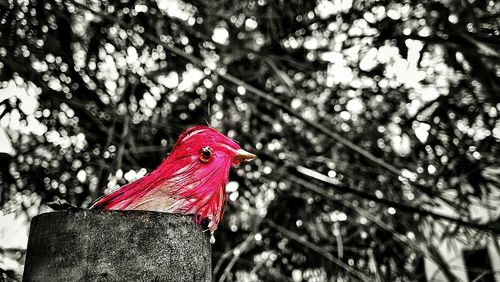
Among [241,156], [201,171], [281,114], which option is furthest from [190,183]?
[281,114]

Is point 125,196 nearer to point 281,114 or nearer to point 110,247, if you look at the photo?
point 110,247

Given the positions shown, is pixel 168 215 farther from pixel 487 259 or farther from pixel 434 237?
pixel 487 259

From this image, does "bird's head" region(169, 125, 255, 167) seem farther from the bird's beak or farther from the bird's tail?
the bird's tail

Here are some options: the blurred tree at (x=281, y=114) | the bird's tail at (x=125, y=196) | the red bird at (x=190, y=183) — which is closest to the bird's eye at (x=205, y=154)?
the red bird at (x=190, y=183)

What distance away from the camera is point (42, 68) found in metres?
2.34

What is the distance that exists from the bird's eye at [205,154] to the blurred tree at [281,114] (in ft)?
3.76

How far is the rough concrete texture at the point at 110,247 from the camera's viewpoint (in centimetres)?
95

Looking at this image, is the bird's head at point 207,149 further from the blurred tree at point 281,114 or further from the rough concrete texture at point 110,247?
the blurred tree at point 281,114

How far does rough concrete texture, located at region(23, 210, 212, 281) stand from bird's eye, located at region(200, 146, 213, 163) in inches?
7.7

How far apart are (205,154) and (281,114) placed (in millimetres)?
2226

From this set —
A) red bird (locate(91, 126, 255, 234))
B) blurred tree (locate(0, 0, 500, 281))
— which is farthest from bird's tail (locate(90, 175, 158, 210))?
blurred tree (locate(0, 0, 500, 281))

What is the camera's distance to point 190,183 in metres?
1.13

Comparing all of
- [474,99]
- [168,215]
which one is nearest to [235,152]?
[168,215]

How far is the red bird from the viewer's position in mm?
1102
